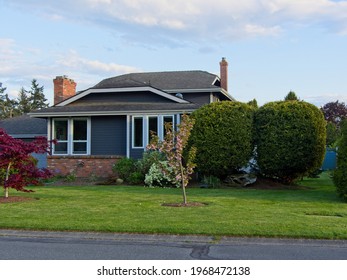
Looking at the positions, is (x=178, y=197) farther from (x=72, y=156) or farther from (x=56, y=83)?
(x=56, y=83)

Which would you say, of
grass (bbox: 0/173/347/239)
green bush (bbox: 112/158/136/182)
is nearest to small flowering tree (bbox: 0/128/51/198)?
grass (bbox: 0/173/347/239)

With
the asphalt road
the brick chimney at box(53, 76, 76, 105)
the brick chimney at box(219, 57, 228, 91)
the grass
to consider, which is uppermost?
the brick chimney at box(219, 57, 228, 91)

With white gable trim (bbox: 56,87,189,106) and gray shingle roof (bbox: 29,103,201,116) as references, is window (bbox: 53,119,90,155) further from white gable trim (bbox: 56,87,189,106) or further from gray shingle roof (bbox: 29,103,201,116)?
white gable trim (bbox: 56,87,189,106)

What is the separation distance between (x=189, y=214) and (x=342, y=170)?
5614 millimetres

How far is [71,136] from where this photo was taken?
81.2ft

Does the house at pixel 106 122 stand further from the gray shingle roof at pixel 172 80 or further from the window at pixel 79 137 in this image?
the gray shingle roof at pixel 172 80

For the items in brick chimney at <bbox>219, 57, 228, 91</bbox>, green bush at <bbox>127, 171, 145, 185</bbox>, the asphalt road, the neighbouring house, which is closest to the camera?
the asphalt road

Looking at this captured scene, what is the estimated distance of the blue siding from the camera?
80.5 ft

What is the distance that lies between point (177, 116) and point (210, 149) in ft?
14.8

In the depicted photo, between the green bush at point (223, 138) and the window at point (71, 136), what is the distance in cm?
771

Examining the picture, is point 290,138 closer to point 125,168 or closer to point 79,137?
point 125,168

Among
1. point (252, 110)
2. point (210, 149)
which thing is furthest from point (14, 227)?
point (252, 110)

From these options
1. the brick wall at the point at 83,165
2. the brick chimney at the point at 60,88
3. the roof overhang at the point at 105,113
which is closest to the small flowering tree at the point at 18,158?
the brick wall at the point at 83,165

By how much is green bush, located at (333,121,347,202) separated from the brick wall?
39.1 ft
